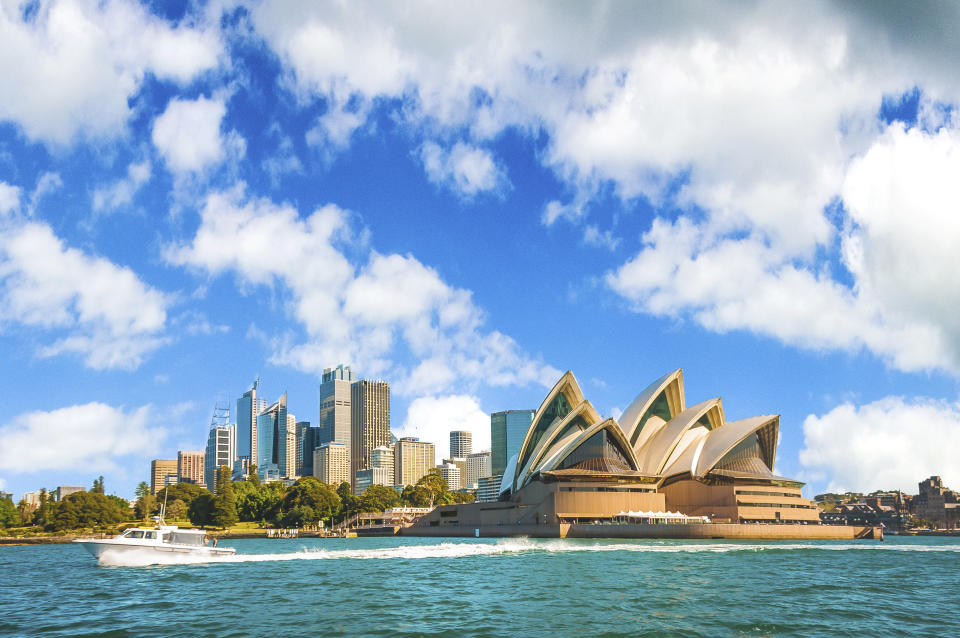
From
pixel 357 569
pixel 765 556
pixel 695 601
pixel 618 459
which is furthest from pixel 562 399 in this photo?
pixel 695 601

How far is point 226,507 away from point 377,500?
29.3m

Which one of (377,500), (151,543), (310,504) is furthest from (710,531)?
(377,500)

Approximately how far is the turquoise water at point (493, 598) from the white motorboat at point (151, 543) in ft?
3.94

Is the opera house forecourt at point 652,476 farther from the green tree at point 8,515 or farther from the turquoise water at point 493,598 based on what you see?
the green tree at point 8,515

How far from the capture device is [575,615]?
2430cm

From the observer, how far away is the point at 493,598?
2877 centimetres

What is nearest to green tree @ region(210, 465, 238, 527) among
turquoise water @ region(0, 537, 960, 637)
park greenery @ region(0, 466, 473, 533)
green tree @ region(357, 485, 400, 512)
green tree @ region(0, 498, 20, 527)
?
park greenery @ region(0, 466, 473, 533)

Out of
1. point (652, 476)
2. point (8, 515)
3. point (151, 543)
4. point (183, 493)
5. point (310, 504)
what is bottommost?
point (310, 504)

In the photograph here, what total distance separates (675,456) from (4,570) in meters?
78.3

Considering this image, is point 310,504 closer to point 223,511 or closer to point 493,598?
point 223,511

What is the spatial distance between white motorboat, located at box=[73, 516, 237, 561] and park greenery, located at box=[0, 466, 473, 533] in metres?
73.5

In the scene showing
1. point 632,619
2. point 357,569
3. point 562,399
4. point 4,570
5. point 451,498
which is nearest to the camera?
point 632,619

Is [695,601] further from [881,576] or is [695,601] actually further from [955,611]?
[881,576]

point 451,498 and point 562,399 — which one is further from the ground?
point 562,399
